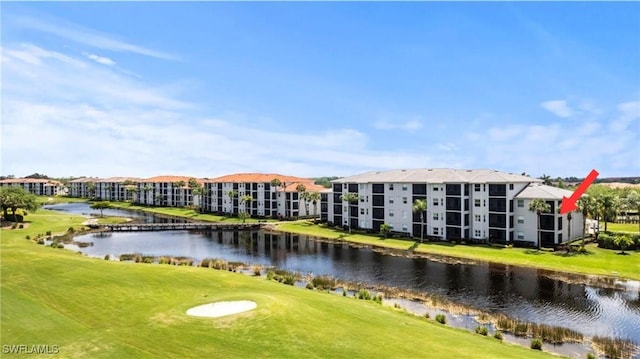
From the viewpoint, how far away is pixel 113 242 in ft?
262

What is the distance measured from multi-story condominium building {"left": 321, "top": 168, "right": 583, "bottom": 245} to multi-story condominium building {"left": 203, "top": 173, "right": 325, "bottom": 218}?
22.8m

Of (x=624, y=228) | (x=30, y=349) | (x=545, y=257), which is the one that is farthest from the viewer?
(x=624, y=228)

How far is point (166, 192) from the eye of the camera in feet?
570

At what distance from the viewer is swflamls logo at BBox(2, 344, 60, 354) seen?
72.0 feet

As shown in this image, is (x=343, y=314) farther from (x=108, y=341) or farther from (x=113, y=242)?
(x=113, y=242)

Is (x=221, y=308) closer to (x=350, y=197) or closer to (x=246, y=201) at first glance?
(x=350, y=197)

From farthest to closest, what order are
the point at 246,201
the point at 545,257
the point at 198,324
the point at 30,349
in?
→ the point at 246,201
the point at 545,257
the point at 198,324
the point at 30,349

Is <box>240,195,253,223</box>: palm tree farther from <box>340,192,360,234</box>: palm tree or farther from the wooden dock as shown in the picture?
<box>340,192,360,234</box>: palm tree

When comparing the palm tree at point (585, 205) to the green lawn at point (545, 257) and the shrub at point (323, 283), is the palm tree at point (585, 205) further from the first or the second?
the shrub at point (323, 283)

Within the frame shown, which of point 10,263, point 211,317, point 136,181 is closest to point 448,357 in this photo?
point 211,317

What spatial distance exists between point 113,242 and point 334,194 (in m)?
48.3

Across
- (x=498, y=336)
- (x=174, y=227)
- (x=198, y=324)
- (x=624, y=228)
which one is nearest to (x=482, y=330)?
(x=498, y=336)

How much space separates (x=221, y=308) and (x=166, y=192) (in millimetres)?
155174

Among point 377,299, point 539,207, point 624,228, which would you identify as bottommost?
point 377,299
